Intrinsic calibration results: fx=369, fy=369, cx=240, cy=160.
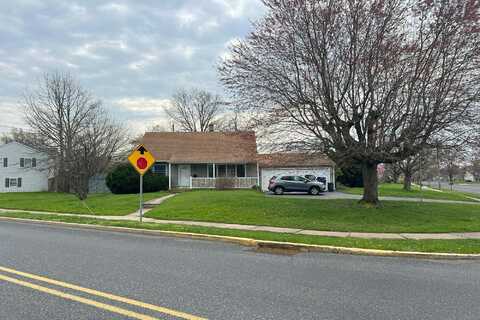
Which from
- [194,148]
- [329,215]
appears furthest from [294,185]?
[329,215]

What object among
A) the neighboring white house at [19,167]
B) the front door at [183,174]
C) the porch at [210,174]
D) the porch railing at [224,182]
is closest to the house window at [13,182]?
the neighboring white house at [19,167]

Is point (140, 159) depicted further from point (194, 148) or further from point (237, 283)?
point (194, 148)

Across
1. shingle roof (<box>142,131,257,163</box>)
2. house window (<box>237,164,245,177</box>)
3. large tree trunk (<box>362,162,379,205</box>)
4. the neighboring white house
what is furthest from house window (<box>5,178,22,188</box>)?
large tree trunk (<box>362,162,379,205</box>)

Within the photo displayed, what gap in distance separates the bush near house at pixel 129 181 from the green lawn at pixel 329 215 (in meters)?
11.3

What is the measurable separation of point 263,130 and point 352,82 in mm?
4289

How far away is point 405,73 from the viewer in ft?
45.1

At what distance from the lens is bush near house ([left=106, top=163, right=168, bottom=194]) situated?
28.9 m

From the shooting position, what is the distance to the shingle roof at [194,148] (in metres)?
32.3

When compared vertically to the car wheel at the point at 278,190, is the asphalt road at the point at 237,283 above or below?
below

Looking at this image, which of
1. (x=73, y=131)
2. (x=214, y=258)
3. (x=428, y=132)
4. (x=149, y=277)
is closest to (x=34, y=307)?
(x=149, y=277)

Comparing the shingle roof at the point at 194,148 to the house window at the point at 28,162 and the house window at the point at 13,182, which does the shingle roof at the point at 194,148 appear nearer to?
the house window at the point at 28,162

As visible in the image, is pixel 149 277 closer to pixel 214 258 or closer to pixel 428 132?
pixel 214 258

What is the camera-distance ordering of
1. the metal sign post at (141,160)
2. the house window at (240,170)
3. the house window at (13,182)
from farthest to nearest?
the house window at (13,182) → the house window at (240,170) → the metal sign post at (141,160)

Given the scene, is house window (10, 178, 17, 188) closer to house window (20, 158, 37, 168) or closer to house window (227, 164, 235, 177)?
house window (20, 158, 37, 168)
